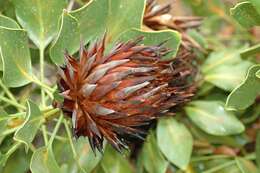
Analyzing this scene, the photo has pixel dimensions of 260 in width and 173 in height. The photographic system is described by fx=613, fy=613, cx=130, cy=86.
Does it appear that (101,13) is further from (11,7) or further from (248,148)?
Result: (248,148)

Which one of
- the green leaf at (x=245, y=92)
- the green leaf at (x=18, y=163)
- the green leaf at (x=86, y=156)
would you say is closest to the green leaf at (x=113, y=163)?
the green leaf at (x=86, y=156)

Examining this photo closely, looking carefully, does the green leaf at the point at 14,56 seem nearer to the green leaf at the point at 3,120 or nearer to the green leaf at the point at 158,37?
the green leaf at the point at 3,120

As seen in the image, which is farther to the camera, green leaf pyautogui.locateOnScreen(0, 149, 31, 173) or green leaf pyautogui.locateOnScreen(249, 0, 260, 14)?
green leaf pyautogui.locateOnScreen(0, 149, 31, 173)

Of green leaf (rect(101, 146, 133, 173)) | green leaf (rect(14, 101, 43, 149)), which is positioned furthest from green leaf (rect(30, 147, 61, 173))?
green leaf (rect(101, 146, 133, 173))

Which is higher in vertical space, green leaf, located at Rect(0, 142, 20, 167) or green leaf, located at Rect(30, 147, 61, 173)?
green leaf, located at Rect(30, 147, 61, 173)

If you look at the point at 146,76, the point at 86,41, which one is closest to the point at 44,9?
the point at 86,41

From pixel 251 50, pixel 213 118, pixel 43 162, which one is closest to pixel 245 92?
pixel 251 50

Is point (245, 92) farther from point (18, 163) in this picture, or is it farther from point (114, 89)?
point (18, 163)

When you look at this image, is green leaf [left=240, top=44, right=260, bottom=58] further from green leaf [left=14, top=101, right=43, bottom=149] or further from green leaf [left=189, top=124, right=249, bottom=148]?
green leaf [left=14, top=101, right=43, bottom=149]
